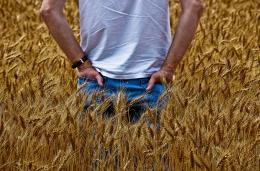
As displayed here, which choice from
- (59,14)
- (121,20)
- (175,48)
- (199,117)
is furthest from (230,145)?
(59,14)

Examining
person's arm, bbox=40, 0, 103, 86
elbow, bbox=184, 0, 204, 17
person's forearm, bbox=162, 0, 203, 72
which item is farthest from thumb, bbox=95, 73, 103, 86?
elbow, bbox=184, 0, 204, 17

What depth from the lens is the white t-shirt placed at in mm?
2992

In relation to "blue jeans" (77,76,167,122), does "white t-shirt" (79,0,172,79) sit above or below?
above

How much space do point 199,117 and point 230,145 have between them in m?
0.22

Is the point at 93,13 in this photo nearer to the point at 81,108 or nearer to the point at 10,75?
the point at 81,108

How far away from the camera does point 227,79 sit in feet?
13.1

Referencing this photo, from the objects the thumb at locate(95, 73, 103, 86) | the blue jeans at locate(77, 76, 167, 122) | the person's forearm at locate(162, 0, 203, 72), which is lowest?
the blue jeans at locate(77, 76, 167, 122)

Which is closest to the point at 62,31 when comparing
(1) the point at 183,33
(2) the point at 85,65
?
(2) the point at 85,65

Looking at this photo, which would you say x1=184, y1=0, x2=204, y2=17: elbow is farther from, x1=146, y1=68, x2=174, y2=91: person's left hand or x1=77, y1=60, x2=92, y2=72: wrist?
x1=77, y1=60, x2=92, y2=72: wrist

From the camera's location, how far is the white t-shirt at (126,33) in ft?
9.82

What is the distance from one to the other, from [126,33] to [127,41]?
3 cm

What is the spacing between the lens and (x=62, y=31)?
3.06 metres

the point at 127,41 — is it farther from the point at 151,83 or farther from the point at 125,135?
the point at 125,135

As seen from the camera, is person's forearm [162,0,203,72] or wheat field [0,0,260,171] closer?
wheat field [0,0,260,171]
